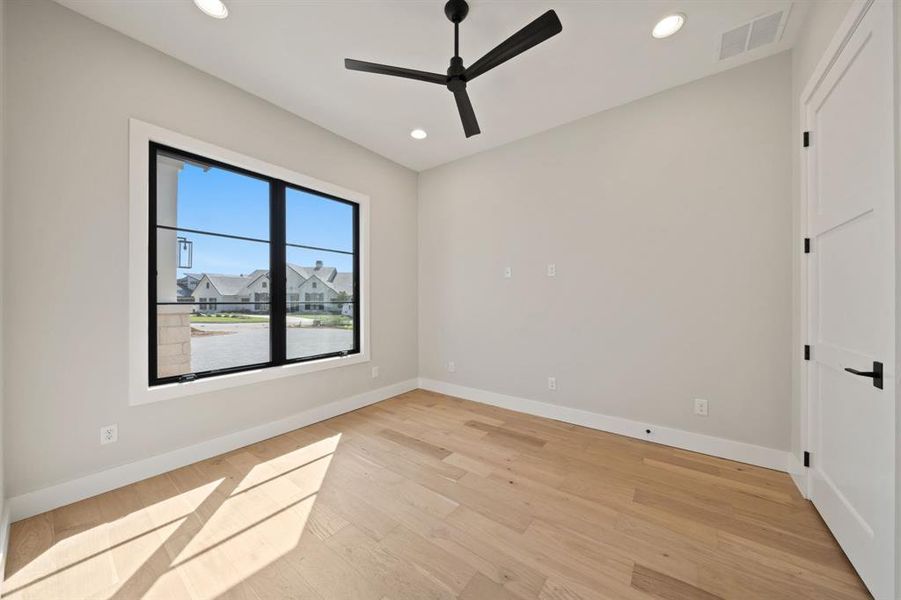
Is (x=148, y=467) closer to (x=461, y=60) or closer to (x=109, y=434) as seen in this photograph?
(x=109, y=434)

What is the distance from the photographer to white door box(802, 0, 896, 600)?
47.4 inches

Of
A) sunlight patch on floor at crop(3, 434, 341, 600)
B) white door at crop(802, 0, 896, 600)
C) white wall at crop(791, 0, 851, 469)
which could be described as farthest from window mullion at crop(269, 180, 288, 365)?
white wall at crop(791, 0, 851, 469)

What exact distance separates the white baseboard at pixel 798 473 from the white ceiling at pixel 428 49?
8.95ft

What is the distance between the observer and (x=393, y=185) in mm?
4012

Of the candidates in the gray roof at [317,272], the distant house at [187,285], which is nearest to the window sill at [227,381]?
the distant house at [187,285]

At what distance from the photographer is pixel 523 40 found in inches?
66.9

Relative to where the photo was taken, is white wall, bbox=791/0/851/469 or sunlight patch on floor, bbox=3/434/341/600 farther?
white wall, bbox=791/0/851/469

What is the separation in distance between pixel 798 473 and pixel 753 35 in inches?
110

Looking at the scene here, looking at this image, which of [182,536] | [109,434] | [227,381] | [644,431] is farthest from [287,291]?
[644,431]

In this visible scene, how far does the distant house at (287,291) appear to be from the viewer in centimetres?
257

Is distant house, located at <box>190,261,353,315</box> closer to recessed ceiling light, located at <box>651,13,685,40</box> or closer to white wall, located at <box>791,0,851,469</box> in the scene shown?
recessed ceiling light, located at <box>651,13,685,40</box>

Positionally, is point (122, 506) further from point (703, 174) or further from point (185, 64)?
point (703, 174)

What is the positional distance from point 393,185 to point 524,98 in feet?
6.09

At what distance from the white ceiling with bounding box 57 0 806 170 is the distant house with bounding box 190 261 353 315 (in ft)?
4.89
